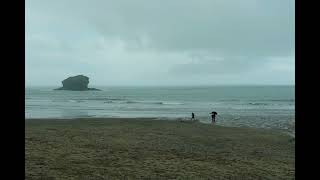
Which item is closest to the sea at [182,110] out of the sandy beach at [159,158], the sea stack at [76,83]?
the sandy beach at [159,158]

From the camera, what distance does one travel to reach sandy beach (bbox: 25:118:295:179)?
37.2 feet

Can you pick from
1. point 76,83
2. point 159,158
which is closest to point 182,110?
point 159,158

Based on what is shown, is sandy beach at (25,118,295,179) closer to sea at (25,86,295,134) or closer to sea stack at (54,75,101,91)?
sea at (25,86,295,134)

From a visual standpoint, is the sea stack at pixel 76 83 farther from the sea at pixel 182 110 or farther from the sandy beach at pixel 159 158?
the sandy beach at pixel 159 158

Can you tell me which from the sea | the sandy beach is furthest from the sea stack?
the sandy beach

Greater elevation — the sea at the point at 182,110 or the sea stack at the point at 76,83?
the sea stack at the point at 76,83

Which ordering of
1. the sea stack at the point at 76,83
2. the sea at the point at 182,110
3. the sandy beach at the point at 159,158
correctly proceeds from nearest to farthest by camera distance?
the sandy beach at the point at 159,158
the sea at the point at 182,110
the sea stack at the point at 76,83

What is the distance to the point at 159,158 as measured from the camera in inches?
558

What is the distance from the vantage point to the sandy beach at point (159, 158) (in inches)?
447

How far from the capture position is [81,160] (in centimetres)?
1327

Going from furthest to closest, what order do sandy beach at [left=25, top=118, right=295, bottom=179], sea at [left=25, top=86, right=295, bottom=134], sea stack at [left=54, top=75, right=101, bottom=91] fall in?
sea stack at [left=54, top=75, right=101, bottom=91]
sea at [left=25, top=86, right=295, bottom=134]
sandy beach at [left=25, top=118, right=295, bottom=179]

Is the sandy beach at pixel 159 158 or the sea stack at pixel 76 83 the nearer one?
the sandy beach at pixel 159 158
